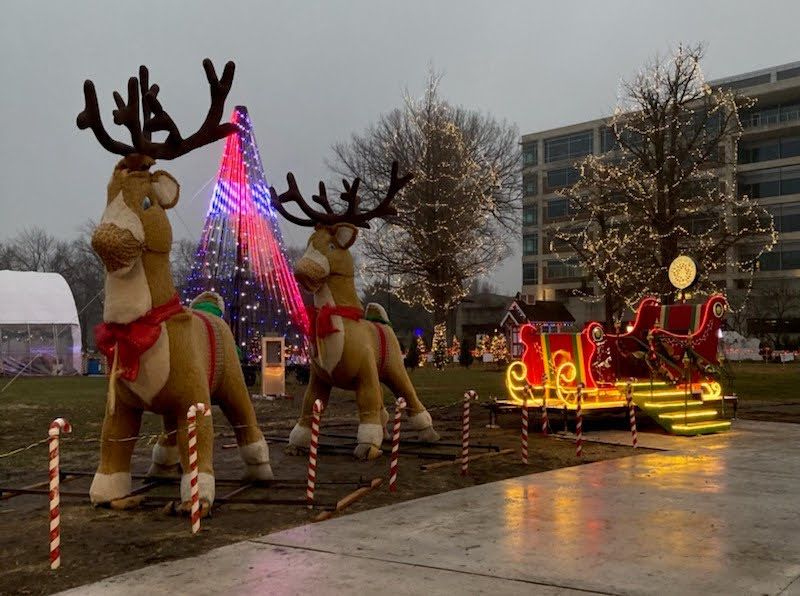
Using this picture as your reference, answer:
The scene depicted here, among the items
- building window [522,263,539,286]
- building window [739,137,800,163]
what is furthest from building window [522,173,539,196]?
building window [739,137,800,163]

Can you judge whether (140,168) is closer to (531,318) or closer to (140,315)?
(140,315)

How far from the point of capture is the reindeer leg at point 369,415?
10.1 meters

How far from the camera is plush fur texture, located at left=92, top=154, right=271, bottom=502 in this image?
686 centimetres

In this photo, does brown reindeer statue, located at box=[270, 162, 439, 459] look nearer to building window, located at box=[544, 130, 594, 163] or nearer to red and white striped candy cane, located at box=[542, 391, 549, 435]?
red and white striped candy cane, located at box=[542, 391, 549, 435]

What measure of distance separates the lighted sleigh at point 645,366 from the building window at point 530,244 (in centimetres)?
5152

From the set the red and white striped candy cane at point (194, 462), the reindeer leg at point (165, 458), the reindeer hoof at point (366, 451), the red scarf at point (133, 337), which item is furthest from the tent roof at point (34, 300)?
the red and white striped candy cane at point (194, 462)

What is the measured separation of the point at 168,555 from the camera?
561 centimetres

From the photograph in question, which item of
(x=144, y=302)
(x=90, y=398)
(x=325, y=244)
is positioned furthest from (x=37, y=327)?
(x=144, y=302)

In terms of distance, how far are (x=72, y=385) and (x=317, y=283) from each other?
63.2ft

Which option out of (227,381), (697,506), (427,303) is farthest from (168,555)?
(427,303)

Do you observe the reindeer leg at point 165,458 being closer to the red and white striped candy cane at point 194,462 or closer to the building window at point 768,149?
the red and white striped candy cane at point 194,462

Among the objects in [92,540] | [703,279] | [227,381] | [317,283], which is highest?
[703,279]

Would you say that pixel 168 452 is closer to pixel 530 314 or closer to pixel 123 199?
pixel 123 199

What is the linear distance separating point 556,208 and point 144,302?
59028 mm
